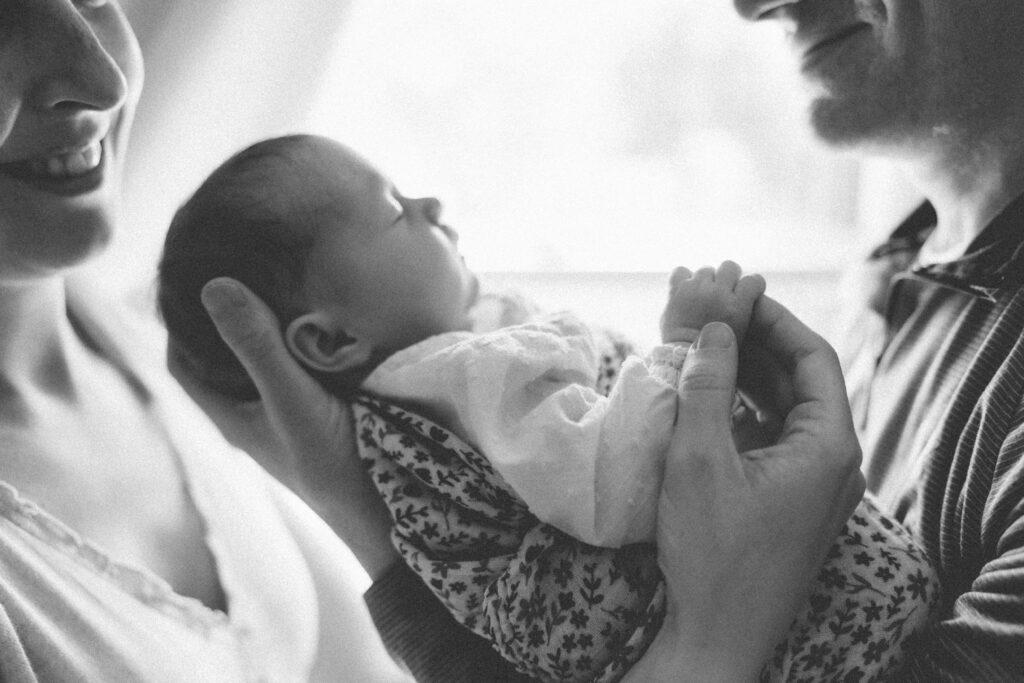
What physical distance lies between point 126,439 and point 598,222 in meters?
1.33

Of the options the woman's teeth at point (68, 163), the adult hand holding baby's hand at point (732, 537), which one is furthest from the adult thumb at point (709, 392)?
the woman's teeth at point (68, 163)

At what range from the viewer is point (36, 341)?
103 cm

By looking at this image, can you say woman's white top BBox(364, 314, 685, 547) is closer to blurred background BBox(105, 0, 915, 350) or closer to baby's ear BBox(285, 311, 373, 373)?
baby's ear BBox(285, 311, 373, 373)

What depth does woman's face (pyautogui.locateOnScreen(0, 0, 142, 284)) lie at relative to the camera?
799mm

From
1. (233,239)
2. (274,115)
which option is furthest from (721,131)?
(233,239)

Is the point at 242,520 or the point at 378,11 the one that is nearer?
the point at 242,520

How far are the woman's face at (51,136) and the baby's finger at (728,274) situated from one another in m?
0.69

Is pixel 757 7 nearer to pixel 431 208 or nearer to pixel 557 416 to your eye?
pixel 431 208

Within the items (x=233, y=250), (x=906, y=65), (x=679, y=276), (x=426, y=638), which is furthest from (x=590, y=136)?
(x=426, y=638)

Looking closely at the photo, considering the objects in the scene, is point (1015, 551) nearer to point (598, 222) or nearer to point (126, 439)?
point (126, 439)

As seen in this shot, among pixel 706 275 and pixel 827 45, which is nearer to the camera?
pixel 706 275

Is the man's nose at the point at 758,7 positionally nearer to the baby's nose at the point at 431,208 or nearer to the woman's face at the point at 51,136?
the baby's nose at the point at 431,208

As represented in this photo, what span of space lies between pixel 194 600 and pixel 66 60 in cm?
63

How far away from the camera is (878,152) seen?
1053 mm
